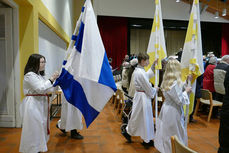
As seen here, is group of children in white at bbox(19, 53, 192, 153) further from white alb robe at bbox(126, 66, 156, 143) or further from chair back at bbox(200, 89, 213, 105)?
chair back at bbox(200, 89, 213, 105)

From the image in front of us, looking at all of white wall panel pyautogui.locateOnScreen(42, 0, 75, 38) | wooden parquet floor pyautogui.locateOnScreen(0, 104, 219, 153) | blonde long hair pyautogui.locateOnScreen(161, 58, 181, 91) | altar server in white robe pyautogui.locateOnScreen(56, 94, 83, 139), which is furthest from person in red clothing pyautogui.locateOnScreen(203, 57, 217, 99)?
white wall panel pyautogui.locateOnScreen(42, 0, 75, 38)

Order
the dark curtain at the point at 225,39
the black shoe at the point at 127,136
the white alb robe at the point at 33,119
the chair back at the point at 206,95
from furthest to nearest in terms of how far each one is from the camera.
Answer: the dark curtain at the point at 225,39 < the chair back at the point at 206,95 < the black shoe at the point at 127,136 < the white alb robe at the point at 33,119

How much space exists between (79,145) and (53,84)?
1333 millimetres

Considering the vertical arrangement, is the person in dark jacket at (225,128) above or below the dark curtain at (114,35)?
below

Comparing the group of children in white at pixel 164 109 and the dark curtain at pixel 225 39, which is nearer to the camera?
the group of children in white at pixel 164 109

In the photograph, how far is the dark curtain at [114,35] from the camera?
1119 cm

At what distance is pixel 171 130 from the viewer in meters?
2.43

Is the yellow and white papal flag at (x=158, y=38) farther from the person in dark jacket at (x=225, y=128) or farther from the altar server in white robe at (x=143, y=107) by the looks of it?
the person in dark jacket at (x=225, y=128)

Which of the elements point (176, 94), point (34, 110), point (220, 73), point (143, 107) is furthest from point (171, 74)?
Answer: point (220, 73)

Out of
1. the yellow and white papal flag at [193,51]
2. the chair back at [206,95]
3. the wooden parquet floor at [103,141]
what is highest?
the yellow and white papal flag at [193,51]

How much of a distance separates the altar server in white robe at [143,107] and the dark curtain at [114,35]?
27.4 ft

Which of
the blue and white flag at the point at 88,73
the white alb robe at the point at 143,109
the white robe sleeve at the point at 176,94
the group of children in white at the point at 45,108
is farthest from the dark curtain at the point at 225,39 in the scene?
the blue and white flag at the point at 88,73

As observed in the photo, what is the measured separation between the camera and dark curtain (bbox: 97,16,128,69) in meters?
11.2

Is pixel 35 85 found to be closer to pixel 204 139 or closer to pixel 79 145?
pixel 79 145
